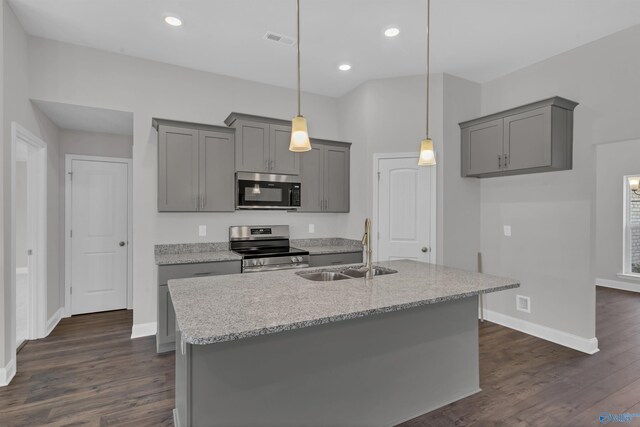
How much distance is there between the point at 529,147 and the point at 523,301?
5.86ft

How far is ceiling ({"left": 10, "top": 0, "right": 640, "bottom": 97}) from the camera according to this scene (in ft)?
9.32

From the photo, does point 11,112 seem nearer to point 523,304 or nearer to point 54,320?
point 54,320

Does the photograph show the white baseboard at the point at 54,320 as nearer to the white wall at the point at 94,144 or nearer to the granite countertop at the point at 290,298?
the white wall at the point at 94,144

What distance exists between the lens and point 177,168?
12.0 feet

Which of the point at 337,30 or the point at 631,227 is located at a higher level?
the point at 337,30

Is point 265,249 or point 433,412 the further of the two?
point 265,249

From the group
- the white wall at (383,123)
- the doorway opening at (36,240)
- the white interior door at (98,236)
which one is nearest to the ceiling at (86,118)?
the doorway opening at (36,240)

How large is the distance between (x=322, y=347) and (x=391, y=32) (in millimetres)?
2873

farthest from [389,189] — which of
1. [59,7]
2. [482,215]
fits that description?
[59,7]

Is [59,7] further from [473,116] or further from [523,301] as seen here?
[523,301]

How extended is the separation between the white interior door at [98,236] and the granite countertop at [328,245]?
2.44 metres

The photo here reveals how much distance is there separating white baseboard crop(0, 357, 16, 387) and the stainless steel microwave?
2374mm

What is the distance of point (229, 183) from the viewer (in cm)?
395

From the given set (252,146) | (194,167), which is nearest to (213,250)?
(194,167)
